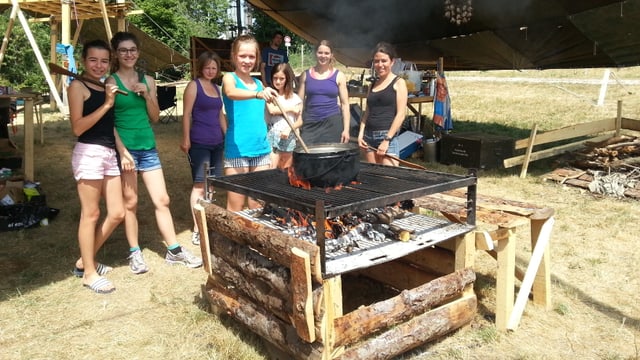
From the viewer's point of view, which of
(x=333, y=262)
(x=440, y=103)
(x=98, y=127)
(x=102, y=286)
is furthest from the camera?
(x=440, y=103)

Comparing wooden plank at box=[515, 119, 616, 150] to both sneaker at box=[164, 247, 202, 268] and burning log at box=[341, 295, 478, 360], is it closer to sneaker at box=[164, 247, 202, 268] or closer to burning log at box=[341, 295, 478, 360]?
burning log at box=[341, 295, 478, 360]

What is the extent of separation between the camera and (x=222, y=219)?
2838mm

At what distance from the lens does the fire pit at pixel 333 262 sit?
2326 mm

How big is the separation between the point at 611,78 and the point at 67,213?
19.1 m

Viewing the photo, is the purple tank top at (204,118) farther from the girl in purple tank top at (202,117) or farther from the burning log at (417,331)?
the burning log at (417,331)

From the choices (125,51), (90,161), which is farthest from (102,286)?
(125,51)

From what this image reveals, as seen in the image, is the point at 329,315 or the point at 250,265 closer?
the point at 329,315

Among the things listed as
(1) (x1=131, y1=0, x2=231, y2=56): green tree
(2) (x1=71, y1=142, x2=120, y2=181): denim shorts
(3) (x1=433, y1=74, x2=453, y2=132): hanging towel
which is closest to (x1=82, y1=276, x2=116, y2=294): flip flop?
(2) (x1=71, y1=142, x2=120, y2=181): denim shorts

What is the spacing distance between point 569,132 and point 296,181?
5482 mm

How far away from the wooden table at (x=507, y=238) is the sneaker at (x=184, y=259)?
1912 mm

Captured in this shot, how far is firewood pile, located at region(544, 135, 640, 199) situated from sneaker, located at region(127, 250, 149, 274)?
5.29 meters

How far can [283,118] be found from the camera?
14.8 ft

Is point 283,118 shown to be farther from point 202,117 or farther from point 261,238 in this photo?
point 261,238

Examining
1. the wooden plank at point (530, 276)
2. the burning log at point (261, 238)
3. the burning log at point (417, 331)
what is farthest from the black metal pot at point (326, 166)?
the wooden plank at point (530, 276)
